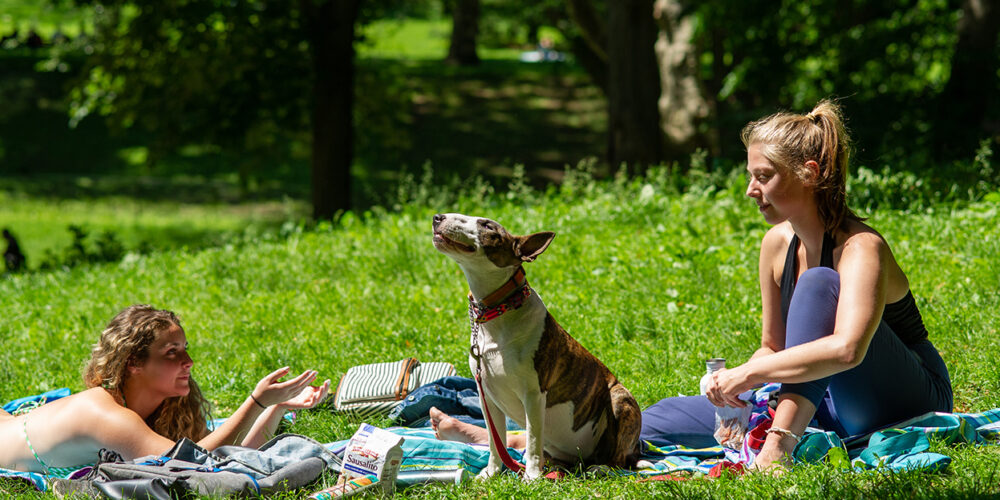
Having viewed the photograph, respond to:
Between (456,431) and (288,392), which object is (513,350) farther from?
(288,392)

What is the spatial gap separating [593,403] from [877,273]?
1.24 meters

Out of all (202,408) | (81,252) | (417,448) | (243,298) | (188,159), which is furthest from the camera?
(188,159)

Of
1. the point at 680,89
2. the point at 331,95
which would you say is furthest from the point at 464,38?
the point at 680,89

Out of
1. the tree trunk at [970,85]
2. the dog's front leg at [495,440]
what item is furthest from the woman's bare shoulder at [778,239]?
the tree trunk at [970,85]

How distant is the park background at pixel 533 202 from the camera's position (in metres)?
6.23

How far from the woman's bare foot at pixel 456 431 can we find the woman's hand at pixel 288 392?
0.56 meters

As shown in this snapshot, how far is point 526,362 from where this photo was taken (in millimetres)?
3734

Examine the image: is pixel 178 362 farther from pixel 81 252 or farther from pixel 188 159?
pixel 188 159

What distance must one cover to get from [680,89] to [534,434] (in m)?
11.8

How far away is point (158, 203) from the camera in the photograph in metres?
24.8

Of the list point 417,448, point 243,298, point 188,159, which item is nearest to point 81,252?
point 243,298

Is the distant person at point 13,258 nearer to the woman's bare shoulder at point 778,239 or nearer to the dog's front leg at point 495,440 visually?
the dog's front leg at point 495,440

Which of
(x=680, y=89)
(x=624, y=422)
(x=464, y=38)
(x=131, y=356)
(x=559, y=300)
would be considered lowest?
(x=559, y=300)

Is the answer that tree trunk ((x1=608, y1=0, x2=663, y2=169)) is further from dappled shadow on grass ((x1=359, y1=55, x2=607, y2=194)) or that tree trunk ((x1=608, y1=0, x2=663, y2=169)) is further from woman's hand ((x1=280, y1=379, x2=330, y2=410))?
dappled shadow on grass ((x1=359, y1=55, x2=607, y2=194))
